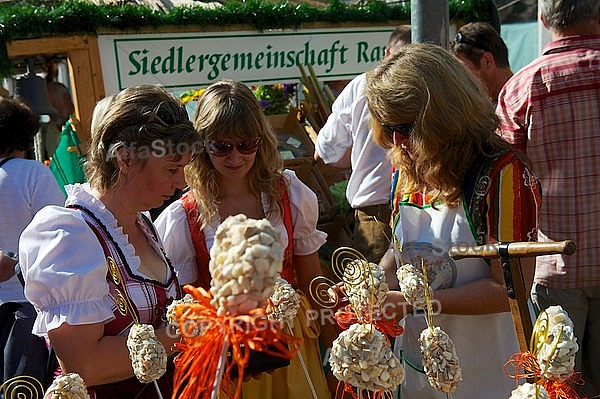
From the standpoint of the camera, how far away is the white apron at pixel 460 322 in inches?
67.0

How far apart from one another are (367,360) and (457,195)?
2.57ft

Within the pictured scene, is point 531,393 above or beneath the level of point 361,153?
above

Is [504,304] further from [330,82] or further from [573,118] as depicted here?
[330,82]

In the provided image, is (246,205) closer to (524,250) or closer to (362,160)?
(362,160)

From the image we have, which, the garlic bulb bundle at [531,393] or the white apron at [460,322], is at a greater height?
the garlic bulb bundle at [531,393]

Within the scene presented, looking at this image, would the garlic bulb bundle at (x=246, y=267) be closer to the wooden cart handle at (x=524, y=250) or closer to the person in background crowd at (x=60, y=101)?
the wooden cart handle at (x=524, y=250)

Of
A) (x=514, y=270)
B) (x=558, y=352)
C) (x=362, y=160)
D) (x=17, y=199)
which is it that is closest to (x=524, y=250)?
(x=514, y=270)

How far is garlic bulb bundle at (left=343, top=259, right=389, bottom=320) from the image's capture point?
1133 millimetres

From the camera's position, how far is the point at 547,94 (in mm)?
2314

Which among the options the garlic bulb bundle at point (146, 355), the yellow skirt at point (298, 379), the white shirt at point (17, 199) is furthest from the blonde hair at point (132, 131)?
the white shirt at point (17, 199)

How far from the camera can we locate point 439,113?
1.62 m

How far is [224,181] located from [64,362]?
971 millimetres

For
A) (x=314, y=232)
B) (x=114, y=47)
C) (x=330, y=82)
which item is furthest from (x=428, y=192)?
(x=330, y=82)

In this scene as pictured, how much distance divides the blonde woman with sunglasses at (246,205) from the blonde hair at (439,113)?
622 millimetres
